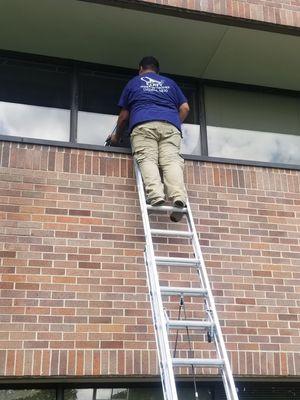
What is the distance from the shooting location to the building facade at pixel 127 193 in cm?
521

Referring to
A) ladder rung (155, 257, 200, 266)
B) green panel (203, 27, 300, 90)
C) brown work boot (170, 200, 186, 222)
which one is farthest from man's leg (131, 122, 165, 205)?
green panel (203, 27, 300, 90)

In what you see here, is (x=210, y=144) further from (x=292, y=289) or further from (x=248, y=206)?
(x=292, y=289)

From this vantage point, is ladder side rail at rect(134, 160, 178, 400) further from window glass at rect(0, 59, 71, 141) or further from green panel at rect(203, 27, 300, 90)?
green panel at rect(203, 27, 300, 90)

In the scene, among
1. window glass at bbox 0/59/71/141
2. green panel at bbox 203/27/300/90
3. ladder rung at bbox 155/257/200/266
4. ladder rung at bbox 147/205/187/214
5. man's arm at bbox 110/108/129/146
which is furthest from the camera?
green panel at bbox 203/27/300/90

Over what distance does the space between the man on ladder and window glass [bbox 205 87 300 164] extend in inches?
34.8

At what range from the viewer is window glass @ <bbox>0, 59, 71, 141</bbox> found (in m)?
6.28

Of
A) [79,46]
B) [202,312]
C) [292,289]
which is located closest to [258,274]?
[292,289]

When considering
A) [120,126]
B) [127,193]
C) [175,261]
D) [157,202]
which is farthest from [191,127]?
[175,261]

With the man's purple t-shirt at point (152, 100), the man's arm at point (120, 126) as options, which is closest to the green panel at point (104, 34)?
the man's purple t-shirt at point (152, 100)

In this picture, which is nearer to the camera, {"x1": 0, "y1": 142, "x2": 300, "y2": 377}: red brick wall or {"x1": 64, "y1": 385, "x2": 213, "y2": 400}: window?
{"x1": 0, "y1": 142, "x2": 300, "y2": 377}: red brick wall

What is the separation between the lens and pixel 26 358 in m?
4.95

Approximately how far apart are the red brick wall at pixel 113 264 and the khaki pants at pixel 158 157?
0.46 metres

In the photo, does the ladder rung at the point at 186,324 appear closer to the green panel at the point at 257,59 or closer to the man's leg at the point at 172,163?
the man's leg at the point at 172,163

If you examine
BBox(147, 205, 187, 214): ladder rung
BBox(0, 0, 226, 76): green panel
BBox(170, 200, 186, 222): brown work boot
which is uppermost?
BBox(0, 0, 226, 76): green panel
